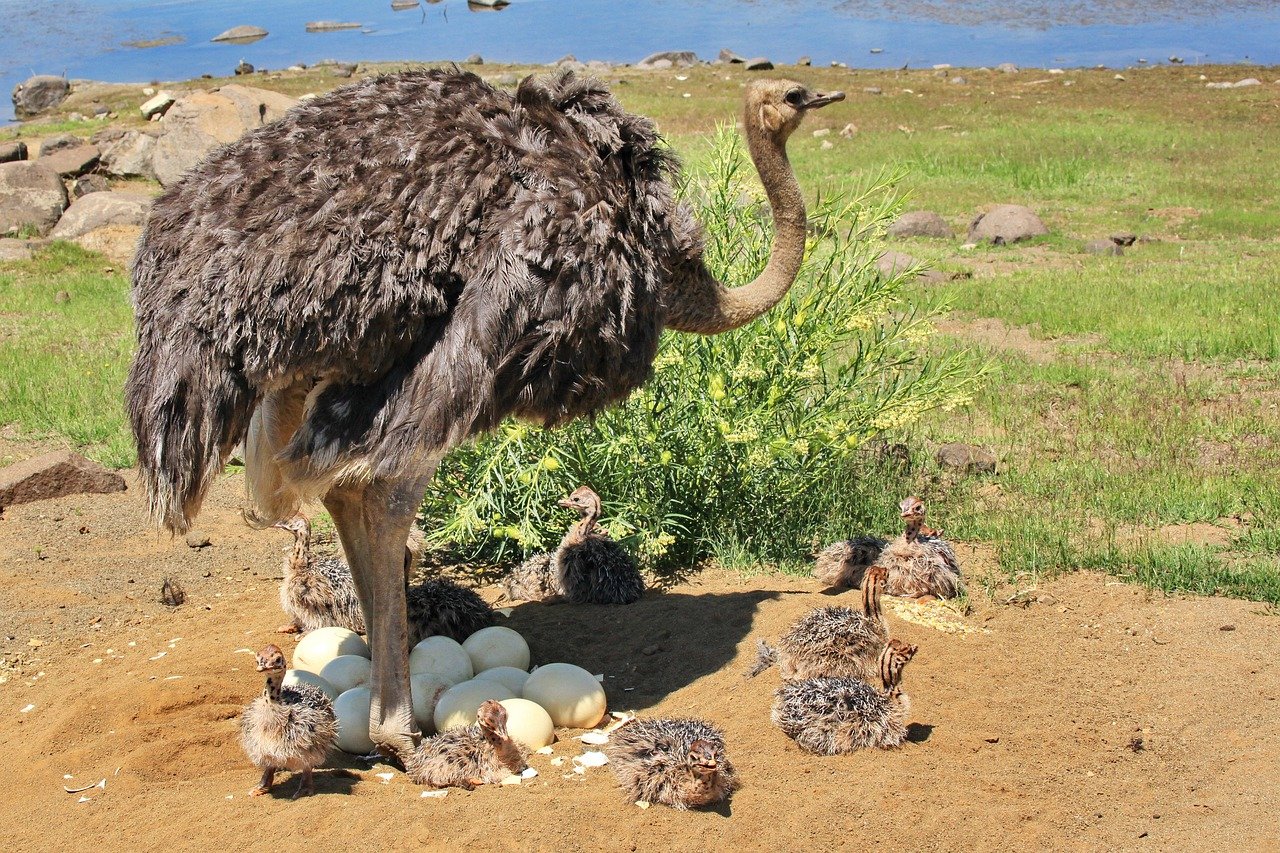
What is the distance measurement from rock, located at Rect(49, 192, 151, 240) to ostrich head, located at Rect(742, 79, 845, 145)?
39.1 feet

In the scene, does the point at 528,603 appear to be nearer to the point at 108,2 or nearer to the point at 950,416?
the point at 950,416

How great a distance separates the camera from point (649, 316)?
18.5 ft

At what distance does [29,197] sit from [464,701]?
46.7ft

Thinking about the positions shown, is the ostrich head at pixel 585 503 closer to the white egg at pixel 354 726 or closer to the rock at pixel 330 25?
the white egg at pixel 354 726

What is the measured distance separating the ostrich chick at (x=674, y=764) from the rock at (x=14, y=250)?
1304 cm

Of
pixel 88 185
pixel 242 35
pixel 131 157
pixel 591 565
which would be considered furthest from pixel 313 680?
pixel 242 35

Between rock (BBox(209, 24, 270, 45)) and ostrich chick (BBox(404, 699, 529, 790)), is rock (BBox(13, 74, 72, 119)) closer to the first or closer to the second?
rock (BBox(209, 24, 270, 45))

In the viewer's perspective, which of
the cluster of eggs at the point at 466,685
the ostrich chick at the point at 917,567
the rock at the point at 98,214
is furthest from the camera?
the rock at the point at 98,214

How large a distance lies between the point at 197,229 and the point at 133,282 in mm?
427

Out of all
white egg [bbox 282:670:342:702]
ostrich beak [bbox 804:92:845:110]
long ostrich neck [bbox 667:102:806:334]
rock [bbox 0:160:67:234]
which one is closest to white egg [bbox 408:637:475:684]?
white egg [bbox 282:670:342:702]

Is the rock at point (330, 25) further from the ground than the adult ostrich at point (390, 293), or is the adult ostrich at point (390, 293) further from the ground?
the rock at point (330, 25)

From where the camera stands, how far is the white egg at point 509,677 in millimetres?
5953

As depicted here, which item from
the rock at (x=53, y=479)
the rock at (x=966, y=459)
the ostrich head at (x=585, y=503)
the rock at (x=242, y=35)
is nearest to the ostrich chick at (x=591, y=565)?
the ostrich head at (x=585, y=503)

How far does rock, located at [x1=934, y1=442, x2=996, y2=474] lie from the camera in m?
8.84
